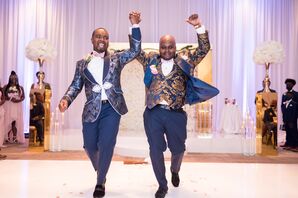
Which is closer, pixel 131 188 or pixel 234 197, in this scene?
pixel 234 197

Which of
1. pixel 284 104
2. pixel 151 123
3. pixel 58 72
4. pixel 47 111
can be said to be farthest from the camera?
pixel 58 72

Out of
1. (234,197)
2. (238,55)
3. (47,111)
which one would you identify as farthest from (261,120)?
(47,111)

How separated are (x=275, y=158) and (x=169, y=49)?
159 inches

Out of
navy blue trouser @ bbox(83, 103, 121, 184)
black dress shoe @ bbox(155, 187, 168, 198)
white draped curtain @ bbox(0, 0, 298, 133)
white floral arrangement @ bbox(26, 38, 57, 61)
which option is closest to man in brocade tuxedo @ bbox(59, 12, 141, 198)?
navy blue trouser @ bbox(83, 103, 121, 184)

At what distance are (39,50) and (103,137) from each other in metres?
4.27

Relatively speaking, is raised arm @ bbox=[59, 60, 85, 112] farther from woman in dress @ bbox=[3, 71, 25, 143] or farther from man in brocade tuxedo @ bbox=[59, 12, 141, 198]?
woman in dress @ bbox=[3, 71, 25, 143]

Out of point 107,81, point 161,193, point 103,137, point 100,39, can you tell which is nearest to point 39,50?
point 100,39

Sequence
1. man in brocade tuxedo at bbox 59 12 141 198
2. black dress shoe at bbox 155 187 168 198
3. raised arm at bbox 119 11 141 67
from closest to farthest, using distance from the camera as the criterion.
Answer: black dress shoe at bbox 155 187 168 198, man in brocade tuxedo at bbox 59 12 141 198, raised arm at bbox 119 11 141 67

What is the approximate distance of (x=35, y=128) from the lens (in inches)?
273

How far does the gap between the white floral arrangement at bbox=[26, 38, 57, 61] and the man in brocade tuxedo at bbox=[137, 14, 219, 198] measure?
13.3 ft

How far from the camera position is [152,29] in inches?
357

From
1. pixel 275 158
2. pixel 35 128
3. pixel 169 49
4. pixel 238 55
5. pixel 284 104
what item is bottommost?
pixel 275 158

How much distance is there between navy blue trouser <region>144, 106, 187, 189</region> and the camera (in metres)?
3.40

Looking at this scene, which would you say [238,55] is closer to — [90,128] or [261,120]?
[261,120]
